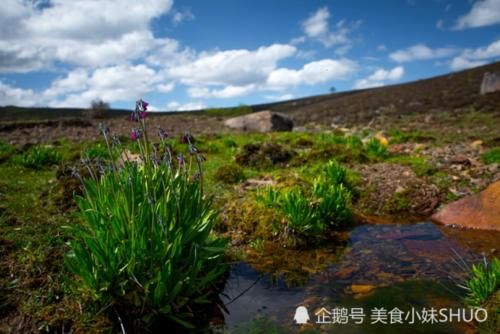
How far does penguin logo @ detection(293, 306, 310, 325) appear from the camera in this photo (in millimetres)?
4043

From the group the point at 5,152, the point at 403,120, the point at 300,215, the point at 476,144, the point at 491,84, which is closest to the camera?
the point at 300,215

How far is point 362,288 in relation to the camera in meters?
4.71

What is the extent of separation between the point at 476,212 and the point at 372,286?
11.0 ft

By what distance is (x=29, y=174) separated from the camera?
10039 mm

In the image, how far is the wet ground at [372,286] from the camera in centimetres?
405

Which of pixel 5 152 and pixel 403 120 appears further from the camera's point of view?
pixel 403 120

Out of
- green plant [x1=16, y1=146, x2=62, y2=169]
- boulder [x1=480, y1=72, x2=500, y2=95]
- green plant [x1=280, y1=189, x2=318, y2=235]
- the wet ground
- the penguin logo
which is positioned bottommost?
the wet ground

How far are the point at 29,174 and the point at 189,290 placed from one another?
305 inches

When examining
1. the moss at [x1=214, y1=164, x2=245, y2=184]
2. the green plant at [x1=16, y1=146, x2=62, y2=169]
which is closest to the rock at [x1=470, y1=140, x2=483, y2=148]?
the moss at [x1=214, y1=164, x2=245, y2=184]

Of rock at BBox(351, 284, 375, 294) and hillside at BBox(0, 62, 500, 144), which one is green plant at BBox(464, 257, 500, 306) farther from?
hillside at BBox(0, 62, 500, 144)

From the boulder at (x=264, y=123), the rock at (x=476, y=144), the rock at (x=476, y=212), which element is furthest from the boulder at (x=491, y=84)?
the rock at (x=476, y=212)

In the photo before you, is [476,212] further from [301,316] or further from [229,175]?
[229,175]

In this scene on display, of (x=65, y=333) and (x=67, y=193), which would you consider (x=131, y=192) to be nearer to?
(x=65, y=333)

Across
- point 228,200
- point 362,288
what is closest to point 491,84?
point 228,200
